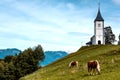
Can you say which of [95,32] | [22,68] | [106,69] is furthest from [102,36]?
[106,69]

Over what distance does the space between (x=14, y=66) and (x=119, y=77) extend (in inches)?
4110

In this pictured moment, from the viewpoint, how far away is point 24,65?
129 m

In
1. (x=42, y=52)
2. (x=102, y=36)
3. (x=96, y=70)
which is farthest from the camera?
(x=102, y=36)

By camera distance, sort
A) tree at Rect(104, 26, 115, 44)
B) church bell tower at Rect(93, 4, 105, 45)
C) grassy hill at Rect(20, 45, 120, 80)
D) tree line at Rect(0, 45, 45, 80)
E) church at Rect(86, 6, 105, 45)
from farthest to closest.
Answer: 1. tree at Rect(104, 26, 115, 44)
2. church bell tower at Rect(93, 4, 105, 45)
3. church at Rect(86, 6, 105, 45)
4. tree line at Rect(0, 45, 45, 80)
5. grassy hill at Rect(20, 45, 120, 80)

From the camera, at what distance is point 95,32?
18850 centimetres

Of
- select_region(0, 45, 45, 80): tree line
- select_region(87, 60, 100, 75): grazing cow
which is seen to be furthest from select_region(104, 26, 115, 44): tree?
select_region(87, 60, 100, 75): grazing cow

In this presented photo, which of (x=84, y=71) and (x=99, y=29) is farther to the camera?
(x=99, y=29)

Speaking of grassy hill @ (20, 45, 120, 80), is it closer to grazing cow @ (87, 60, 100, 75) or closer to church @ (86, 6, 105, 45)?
grazing cow @ (87, 60, 100, 75)

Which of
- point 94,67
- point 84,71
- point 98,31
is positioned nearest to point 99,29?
point 98,31

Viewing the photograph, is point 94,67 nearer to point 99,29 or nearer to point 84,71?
point 84,71

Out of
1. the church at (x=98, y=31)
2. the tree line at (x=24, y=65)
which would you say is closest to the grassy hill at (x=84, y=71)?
the tree line at (x=24, y=65)

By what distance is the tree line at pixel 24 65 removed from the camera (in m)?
128

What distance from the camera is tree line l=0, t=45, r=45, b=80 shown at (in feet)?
422

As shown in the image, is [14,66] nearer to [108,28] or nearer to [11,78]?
[11,78]
